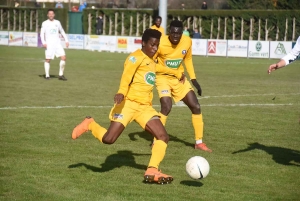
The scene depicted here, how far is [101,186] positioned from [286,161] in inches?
129

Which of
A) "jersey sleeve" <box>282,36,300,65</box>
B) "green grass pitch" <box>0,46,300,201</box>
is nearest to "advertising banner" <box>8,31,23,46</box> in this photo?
"green grass pitch" <box>0,46,300,201</box>

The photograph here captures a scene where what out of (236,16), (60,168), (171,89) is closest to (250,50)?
(236,16)

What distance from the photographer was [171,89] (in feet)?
36.6

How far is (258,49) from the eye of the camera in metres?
40.6

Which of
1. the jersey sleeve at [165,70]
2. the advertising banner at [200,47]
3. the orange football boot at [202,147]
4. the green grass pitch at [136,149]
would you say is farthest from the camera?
the advertising banner at [200,47]

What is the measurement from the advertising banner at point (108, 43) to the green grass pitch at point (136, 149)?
25621 mm

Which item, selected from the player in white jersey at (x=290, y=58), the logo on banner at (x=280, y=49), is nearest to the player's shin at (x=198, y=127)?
the player in white jersey at (x=290, y=58)

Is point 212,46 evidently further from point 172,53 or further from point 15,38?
point 172,53

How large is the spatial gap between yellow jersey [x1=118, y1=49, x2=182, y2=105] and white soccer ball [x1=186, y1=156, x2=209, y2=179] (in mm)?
1048

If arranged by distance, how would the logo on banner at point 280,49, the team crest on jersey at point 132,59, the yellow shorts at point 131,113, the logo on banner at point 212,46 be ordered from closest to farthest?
1. the team crest on jersey at point 132,59
2. the yellow shorts at point 131,113
3. the logo on banner at point 280,49
4. the logo on banner at point 212,46

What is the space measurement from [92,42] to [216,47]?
1079 cm

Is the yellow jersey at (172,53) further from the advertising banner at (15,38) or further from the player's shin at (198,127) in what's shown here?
the advertising banner at (15,38)

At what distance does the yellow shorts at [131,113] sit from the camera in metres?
8.41

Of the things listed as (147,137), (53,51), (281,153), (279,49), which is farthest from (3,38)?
(281,153)
